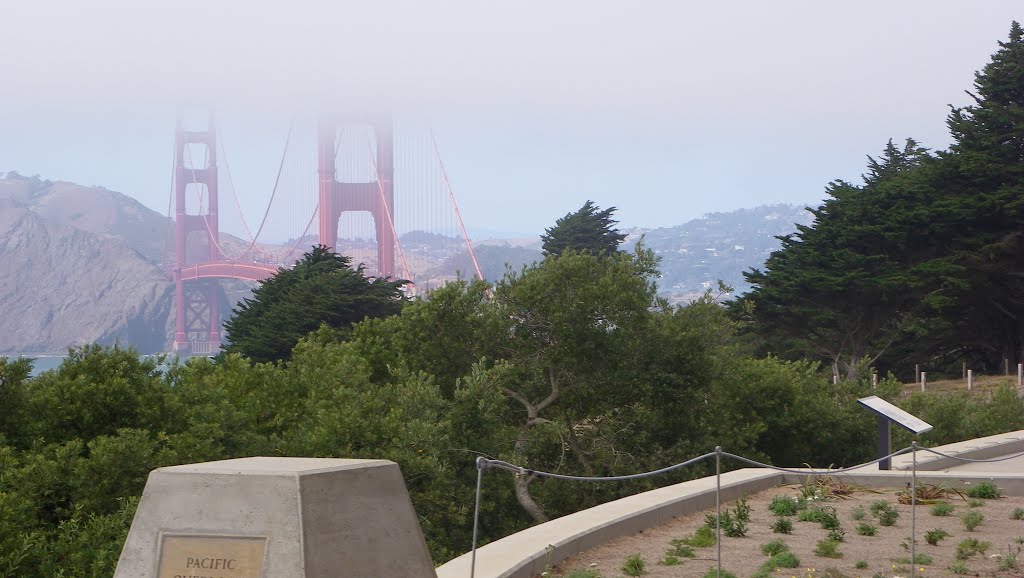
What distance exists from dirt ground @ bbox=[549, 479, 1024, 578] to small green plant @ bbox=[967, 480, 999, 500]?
38 cm

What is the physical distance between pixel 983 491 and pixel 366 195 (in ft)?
236

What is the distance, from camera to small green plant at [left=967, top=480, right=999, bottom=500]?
481 inches

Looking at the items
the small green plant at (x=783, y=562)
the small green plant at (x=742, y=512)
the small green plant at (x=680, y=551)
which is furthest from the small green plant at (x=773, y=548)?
the small green plant at (x=742, y=512)

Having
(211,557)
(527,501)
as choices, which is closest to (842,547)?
(211,557)

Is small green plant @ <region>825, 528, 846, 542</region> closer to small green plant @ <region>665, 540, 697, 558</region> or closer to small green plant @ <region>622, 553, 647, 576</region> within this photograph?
small green plant @ <region>665, 540, 697, 558</region>

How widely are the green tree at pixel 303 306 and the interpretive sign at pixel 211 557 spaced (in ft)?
123

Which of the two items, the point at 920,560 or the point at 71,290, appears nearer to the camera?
the point at 920,560

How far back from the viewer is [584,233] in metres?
68.8

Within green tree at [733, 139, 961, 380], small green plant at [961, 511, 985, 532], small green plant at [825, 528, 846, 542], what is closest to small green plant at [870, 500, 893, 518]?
small green plant at [961, 511, 985, 532]

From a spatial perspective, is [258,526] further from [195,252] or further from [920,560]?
[195,252]

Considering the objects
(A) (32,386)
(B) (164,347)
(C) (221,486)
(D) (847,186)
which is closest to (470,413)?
(A) (32,386)

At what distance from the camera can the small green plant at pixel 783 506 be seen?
11.0m

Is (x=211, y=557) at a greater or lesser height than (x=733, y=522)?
greater

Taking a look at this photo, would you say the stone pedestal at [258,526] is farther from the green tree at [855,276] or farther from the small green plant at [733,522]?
the green tree at [855,276]
